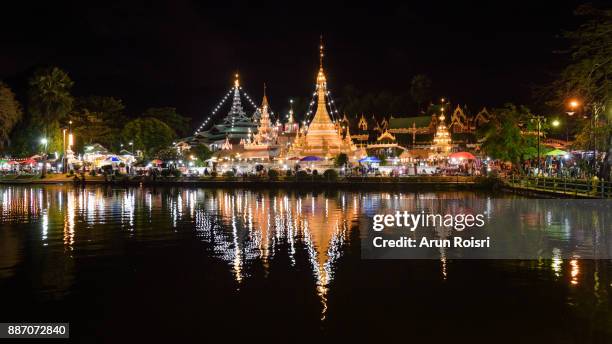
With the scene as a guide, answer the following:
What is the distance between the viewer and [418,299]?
430 inches

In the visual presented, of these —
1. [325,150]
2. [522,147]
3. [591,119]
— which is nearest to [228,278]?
[591,119]

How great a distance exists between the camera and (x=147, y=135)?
8000 cm

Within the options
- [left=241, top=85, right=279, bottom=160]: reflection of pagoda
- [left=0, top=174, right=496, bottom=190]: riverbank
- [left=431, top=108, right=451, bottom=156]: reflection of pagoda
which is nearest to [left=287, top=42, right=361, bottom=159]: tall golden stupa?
[left=241, top=85, right=279, bottom=160]: reflection of pagoda

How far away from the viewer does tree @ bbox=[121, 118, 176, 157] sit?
261 feet

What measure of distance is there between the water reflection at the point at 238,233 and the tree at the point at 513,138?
59.3ft

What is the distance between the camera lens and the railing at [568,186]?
28516 mm

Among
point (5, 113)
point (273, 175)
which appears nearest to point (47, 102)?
point (5, 113)

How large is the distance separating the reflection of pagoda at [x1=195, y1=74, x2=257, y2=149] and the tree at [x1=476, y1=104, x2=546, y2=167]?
53.5 metres

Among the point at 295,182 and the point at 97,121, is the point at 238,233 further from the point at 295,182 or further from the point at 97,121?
the point at 97,121

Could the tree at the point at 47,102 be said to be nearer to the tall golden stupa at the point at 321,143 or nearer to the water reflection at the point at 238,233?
the tall golden stupa at the point at 321,143

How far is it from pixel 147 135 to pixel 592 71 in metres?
62.4

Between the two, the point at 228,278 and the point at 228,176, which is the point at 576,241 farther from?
the point at 228,176

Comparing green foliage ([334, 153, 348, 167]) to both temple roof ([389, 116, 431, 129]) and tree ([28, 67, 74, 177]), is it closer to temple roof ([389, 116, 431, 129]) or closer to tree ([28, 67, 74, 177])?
tree ([28, 67, 74, 177])

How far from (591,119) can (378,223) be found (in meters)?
12.9
